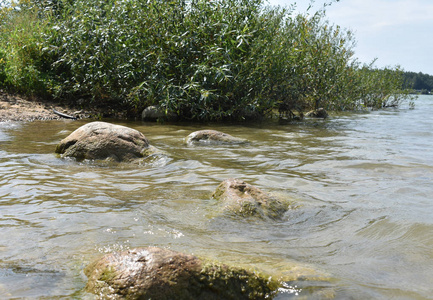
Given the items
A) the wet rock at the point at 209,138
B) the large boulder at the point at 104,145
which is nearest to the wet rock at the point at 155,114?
the wet rock at the point at 209,138

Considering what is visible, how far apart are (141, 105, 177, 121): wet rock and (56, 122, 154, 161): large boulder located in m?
4.80

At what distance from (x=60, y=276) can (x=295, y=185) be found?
3.03 metres

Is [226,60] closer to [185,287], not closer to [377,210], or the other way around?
[377,210]

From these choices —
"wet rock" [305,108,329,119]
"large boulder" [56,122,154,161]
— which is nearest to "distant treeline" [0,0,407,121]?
"wet rock" [305,108,329,119]

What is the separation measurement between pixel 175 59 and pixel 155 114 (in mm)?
1593

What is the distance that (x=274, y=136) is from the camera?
9.07 metres

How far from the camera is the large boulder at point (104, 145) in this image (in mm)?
5918

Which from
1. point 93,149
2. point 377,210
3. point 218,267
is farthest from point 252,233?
point 93,149

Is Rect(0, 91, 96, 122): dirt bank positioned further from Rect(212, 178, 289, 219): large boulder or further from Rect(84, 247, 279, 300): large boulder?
Rect(84, 247, 279, 300): large boulder

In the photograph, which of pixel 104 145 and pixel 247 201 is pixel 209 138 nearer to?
pixel 104 145

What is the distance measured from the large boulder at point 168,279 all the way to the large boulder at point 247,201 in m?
1.22

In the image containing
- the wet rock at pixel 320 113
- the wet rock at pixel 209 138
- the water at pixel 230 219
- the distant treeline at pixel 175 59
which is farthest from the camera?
the wet rock at pixel 320 113

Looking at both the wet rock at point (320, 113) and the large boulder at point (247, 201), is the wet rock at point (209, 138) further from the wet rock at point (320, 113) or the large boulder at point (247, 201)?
the wet rock at point (320, 113)

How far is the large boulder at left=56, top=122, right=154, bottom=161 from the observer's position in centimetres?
592
